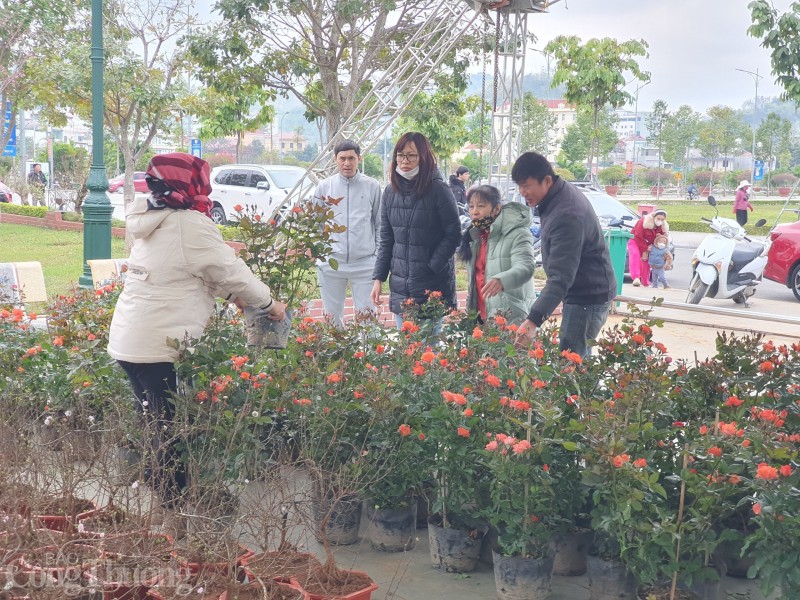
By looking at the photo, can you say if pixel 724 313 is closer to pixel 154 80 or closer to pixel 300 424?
pixel 300 424

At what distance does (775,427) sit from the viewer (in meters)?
3.22

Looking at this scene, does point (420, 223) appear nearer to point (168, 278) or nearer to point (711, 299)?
point (168, 278)

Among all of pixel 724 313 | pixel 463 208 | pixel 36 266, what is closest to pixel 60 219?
pixel 463 208

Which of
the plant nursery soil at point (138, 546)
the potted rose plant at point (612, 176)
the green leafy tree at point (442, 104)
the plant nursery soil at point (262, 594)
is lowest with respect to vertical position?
the plant nursery soil at point (262, 594)

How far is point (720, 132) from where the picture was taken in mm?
54062

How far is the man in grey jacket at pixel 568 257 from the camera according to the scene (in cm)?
453

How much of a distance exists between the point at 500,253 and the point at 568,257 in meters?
0.59

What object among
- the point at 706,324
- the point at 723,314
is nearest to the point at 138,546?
the point at 706,324

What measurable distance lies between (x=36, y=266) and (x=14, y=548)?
236 inches

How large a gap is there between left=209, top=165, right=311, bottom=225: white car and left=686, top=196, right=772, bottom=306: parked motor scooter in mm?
11138

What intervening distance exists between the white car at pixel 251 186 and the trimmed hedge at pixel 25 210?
173 inches

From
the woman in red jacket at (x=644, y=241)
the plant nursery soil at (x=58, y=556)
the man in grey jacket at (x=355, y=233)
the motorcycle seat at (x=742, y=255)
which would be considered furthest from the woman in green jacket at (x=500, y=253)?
the woman in red jacket at (x=644, y=241)

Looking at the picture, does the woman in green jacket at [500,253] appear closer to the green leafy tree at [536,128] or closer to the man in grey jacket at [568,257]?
the man in grey jacket at [568,257]

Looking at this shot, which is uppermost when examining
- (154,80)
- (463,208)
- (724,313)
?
(154,80)
